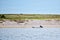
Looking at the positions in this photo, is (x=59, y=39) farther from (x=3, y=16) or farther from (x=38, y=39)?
(x=3, y=16)

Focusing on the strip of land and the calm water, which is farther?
the strip of land

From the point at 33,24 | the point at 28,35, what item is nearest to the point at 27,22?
the point at 33,24

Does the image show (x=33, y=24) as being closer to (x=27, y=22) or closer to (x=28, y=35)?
(x=27, y=22)

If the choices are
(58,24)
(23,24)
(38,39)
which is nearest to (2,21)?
(23,24)

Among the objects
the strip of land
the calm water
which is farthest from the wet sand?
the calm water

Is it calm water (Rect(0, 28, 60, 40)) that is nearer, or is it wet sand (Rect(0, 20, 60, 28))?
calm water (Rect(0, 28, 60, 40))

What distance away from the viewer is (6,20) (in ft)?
48.2

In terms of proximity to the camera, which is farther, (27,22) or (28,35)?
(27,22)

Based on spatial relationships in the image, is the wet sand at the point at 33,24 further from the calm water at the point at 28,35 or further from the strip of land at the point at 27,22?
the calm water at the point at 28,35

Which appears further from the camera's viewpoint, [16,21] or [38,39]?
[16,21]

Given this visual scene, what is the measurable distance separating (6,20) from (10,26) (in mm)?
630

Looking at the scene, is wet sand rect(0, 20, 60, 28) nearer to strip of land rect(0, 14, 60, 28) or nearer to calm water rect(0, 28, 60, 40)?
strip of land rect(0, 14, 60, 28)

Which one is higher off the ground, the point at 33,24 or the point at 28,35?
the point at 28,35

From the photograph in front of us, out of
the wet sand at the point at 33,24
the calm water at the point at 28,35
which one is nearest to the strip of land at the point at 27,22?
the wet sand at the point at 33,24
